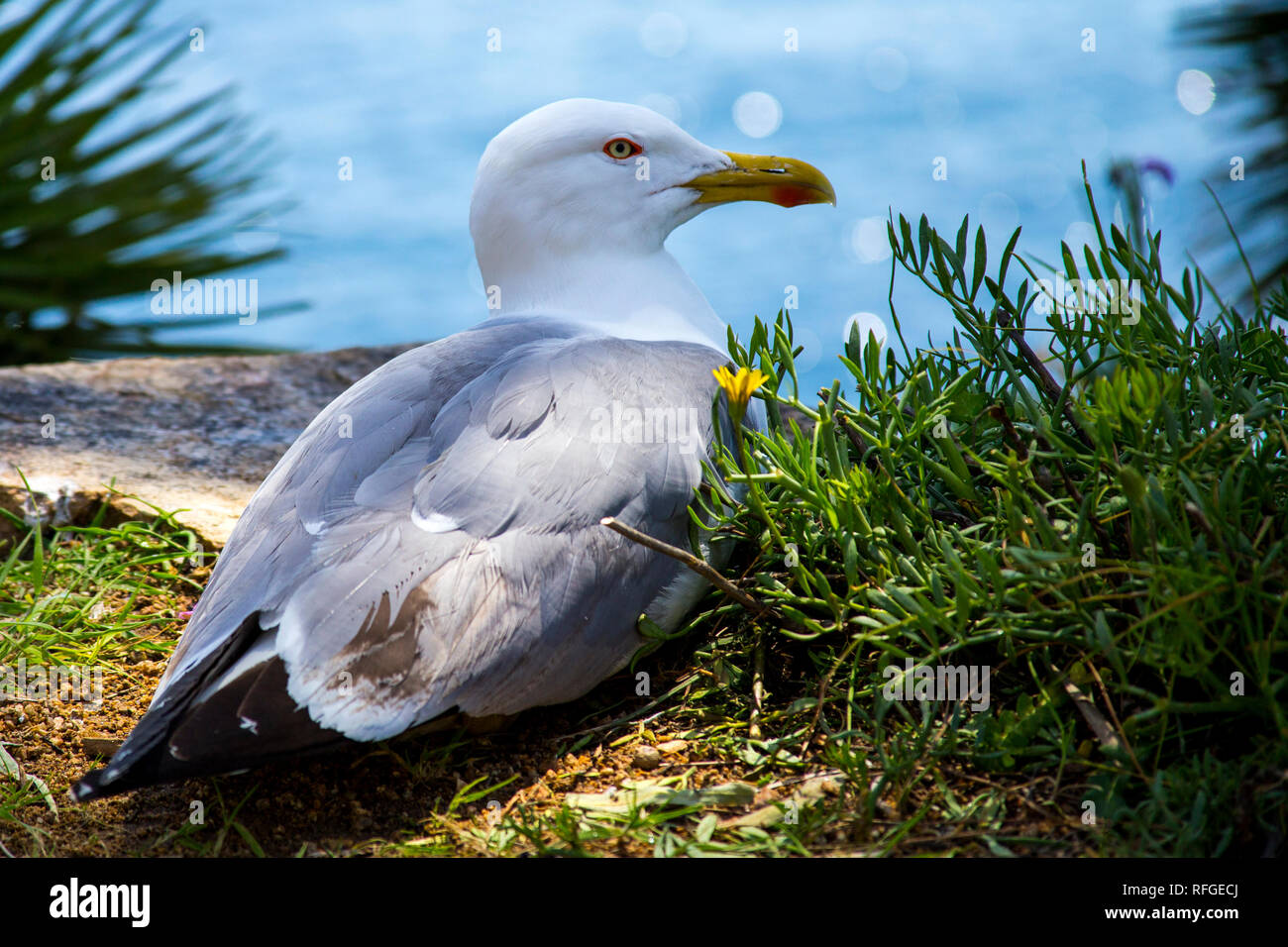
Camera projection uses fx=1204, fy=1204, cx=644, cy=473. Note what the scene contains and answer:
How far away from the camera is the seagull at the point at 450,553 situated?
1.81 metres

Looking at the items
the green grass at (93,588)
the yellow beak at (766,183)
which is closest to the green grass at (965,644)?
the green grass at (93,588)

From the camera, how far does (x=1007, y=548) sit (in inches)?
73.1

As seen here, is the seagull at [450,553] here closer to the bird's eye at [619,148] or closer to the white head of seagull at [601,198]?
the white head of seagull at [601,198]

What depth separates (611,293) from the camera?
295 centimetres

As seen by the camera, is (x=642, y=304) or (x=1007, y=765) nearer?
(x=1007, y=765)

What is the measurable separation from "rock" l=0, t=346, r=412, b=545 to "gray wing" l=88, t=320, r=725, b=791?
0.92m

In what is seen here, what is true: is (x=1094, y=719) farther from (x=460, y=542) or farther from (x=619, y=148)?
(x=619, y=148)

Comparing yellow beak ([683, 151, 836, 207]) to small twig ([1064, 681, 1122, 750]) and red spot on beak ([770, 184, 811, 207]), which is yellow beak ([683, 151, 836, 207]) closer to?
red spot on beak ([770, 184, 811, 207])

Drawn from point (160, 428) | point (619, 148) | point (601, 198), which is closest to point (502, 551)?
point (601, 198)

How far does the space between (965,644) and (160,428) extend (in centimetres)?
270

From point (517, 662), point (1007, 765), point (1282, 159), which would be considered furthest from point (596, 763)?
point (1282, 159)

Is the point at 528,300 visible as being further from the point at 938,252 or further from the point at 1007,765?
the point at 1007,765

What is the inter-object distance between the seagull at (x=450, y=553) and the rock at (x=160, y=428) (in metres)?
0.92
